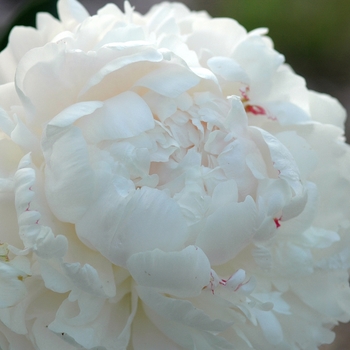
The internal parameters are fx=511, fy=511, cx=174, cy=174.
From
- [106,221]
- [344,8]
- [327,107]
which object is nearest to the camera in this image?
[106,221]

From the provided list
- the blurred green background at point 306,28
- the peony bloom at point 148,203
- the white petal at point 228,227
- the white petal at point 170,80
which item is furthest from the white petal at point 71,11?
the blurred green background at point 306,28

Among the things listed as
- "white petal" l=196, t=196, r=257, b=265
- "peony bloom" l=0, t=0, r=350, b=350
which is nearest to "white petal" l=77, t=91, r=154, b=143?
"peony bloom" l=0, t=0, r=350, b=350

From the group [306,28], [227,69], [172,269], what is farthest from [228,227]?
[306,28]

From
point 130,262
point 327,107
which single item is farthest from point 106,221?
point 327,107

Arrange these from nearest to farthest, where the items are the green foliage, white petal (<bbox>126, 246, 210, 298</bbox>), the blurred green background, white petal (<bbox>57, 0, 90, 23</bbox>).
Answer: white petal (<bbox>126, 246, 210, 298</bbox>), white petal (<bbox>57, 0, 90, 23</bbox>), the green foliage, the blurred green background

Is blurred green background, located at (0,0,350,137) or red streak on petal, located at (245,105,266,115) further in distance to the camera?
blurred green background, located at (0,0,350,137)

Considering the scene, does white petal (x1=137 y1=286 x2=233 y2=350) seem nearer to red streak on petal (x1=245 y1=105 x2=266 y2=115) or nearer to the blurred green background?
red streak on petal (x1=245 y1=105 x2=266 y2=115)

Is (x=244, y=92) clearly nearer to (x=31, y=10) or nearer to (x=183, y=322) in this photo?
(x=183, y=322)

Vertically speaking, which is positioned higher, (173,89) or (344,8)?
(173,89)

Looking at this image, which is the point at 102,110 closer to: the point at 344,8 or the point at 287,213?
the point at 287,213
